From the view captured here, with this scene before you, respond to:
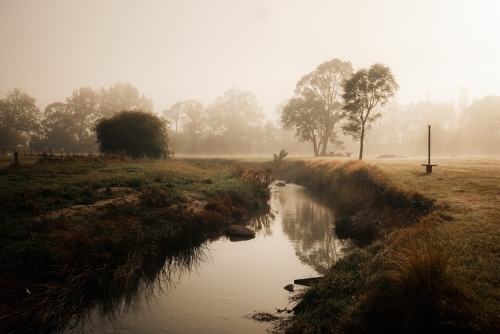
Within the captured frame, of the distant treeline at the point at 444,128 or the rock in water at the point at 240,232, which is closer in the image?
the rock in water at the point at 240,232

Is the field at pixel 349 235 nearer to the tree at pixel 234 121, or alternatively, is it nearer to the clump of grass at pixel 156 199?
the clump of grass at pixel 156 199

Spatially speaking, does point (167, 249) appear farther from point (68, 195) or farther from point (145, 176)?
point (145, 176)

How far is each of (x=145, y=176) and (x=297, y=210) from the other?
10554 mm

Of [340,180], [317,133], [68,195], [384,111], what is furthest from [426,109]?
[68,195]

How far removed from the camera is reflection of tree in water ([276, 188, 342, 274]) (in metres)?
13.0

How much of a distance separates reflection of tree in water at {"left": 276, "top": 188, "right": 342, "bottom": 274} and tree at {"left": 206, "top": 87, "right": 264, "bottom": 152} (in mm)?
73418

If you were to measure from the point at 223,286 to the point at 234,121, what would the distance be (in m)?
99.0

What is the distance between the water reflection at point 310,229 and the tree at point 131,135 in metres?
20.8

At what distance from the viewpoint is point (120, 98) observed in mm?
105688

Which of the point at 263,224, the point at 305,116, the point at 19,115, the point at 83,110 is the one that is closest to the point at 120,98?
the point at 83,110

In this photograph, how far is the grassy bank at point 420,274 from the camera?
19.6ft

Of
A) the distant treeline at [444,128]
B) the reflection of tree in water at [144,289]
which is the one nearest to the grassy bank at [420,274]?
the reflection of tree in water at [144,289]

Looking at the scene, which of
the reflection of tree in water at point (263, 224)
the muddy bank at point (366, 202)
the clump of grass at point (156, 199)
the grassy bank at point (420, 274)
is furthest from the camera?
the reflection of tree in water at point (263, 224)

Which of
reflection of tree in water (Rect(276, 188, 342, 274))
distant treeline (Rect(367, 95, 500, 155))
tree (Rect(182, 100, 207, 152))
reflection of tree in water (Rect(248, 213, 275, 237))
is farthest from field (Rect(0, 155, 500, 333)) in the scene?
tree (Rect(182, 100, 207, 152))
